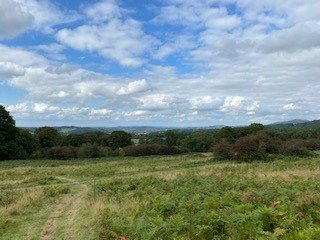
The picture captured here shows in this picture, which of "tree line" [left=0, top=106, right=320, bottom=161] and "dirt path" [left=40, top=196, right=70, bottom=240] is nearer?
"dirt path" [left=40, top=196, right=70, bottom=240]

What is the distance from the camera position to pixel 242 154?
47.7 meters

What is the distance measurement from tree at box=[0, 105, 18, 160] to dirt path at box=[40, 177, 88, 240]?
4583cm

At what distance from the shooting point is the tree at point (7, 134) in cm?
6281

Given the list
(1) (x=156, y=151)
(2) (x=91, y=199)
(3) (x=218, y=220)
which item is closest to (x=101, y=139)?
(1) (x=156, y=151)

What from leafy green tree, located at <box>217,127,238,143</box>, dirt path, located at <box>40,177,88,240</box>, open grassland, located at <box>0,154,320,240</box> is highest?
leafy green tree, located at <box>217,127,238,143</box>

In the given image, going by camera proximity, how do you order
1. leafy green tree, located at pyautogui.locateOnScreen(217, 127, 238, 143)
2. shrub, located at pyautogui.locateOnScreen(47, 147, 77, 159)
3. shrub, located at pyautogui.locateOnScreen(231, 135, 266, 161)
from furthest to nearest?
leafy green tree, located at pyautogui.locateOnScreen(217, 127, 238, 143)
shrub, located at pyautogui.locateOnScreen(47, 147, 77, 159)
shrub, located at pyautogui.locateOnScreen(231, 135, 266, 161)

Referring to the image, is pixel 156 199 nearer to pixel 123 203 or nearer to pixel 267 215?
pixel 123 203

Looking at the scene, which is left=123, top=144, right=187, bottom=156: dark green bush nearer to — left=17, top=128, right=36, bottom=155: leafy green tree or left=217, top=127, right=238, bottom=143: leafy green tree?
left=217, top=127, right=238, bottom=143: leafy green tree

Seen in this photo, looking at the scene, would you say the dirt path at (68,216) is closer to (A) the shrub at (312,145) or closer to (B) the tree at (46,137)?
(A) the shrub at (312,145)

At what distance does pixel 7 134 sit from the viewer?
212ft

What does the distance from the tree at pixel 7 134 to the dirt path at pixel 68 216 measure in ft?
150

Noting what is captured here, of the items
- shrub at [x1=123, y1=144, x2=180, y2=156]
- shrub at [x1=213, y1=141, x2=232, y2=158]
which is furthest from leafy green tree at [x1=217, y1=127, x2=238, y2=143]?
shrub at [x1=213, y1=141, x2=232, y2=158]

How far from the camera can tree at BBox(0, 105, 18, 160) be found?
62812 millimetres

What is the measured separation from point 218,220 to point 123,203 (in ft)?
22.0
